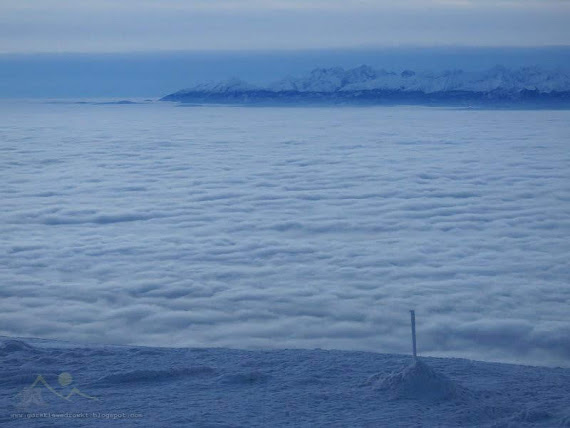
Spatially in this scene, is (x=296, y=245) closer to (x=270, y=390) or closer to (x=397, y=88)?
(x=270, y=390)

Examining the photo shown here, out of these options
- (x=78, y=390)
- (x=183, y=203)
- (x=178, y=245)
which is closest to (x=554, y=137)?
(x=183, y=203)

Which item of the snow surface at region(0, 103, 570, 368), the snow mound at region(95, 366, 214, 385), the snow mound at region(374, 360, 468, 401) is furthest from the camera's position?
the snow surface at region(0, 103, 570, 368)

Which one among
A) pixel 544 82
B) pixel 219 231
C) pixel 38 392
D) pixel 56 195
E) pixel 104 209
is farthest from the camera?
pixel 544 82

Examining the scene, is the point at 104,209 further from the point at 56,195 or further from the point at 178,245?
the point at 178,245

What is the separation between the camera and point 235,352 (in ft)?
10.9

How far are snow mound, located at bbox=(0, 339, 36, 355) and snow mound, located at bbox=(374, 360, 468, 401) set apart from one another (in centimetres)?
144

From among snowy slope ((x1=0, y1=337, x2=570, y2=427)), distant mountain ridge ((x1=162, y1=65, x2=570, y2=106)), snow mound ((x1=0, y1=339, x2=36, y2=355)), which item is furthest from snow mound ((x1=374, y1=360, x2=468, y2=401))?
distant mountain ridge ((x1=162, y1=65, x2=570, y2=106))

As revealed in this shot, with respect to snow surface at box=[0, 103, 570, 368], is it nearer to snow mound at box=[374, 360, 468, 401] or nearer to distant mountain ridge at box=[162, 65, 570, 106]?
snow mound at box=[374, 360, 468, 401]

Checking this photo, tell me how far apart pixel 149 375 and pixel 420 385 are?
96 cm

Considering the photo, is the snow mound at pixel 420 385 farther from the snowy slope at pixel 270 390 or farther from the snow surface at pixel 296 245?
the snow surface at pixel 296 245

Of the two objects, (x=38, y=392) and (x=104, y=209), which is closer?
(x=38, y=392)

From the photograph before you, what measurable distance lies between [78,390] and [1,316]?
4.58ft

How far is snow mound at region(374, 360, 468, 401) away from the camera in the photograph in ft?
8.79

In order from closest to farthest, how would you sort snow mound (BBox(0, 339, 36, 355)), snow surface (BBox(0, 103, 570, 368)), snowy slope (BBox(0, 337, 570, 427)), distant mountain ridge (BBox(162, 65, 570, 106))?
snowy slope (BBox(0, 337, 570, 427)) → snow mound (BBox(0, 339, 36, 355)) → snow surface (BBox(0, 103, 570, 368)) → distant mountain ridge (BBox(162, 65, 570, 106))
